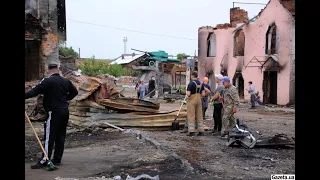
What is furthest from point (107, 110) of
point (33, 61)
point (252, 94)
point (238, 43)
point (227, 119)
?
point (238, 43)

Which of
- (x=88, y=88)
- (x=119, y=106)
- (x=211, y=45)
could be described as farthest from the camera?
(x=211, y=45)

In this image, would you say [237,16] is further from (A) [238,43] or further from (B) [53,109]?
(B) [53,109]

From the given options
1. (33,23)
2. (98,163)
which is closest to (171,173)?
(98,163)

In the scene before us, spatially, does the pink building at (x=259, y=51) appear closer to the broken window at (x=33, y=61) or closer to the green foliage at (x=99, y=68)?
the broken window at (x=33, y=61)

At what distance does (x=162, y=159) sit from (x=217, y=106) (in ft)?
15.0

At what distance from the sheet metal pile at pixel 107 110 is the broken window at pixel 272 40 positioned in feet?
51.1

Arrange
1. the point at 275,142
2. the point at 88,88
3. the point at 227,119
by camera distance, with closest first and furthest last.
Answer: the point at 275,142
the point at 227,119
the point at 88,88

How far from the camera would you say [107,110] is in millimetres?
10914

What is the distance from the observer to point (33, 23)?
53.0ft

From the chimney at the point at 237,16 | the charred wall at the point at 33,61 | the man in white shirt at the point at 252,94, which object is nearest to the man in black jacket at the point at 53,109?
the charred wall at the point at 33,61

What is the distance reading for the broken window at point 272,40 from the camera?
24938 millimetres

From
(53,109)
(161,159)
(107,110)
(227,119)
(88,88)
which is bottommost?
A: (161,159)
